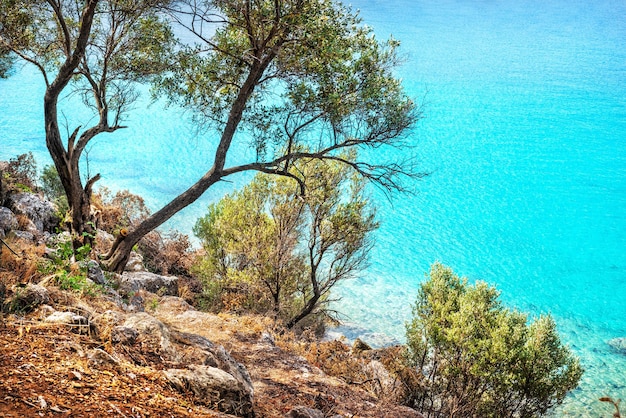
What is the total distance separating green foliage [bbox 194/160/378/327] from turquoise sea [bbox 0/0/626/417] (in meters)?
4.46

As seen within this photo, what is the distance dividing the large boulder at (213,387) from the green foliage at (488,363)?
26.3 feet

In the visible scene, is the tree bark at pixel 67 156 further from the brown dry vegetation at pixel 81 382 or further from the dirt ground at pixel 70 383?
the dirt ground at pixel 70 383

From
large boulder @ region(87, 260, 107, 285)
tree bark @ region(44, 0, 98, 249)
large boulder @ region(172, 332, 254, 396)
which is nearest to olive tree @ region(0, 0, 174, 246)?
tree bark @ region(44, 0, 98, 249)

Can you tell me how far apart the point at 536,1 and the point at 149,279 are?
92.4 m

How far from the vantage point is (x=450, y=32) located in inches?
2790

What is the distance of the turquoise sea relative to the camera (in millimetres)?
26766

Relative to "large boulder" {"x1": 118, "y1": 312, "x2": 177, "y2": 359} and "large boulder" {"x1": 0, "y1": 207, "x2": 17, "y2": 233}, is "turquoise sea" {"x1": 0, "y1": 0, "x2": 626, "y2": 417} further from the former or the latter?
"large boulder" {"x1": 118, "y1": 312, "x2": 177, "y2": 359}

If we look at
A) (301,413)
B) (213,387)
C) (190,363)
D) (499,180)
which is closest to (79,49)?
(190,363)

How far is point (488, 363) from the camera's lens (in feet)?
41.9

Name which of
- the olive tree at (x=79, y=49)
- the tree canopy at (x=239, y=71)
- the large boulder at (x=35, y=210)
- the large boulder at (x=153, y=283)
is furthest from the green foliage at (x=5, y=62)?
the large boulder at (x=153, y=283)

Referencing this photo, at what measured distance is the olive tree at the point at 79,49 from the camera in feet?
41.0

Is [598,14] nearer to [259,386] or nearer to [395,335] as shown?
[395,335]

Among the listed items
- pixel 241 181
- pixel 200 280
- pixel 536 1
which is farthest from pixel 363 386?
pixel 536 1

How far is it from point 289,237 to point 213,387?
1147cm
